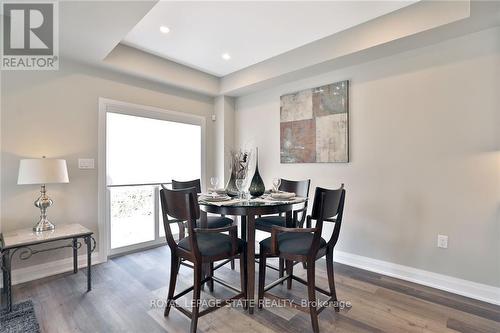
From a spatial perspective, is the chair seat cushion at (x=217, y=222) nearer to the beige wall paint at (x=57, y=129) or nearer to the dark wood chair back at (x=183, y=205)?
the dark wood chair back at (x=183, y=205)

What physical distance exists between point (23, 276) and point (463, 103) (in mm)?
4737

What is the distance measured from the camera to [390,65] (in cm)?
284

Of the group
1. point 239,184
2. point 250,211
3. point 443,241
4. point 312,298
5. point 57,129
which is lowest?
point 312,298

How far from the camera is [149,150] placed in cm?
373

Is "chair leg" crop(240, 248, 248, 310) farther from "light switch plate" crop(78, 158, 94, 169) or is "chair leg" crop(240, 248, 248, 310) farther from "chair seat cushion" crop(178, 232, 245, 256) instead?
"light switch plate" crop(78, 158, 94, 169)

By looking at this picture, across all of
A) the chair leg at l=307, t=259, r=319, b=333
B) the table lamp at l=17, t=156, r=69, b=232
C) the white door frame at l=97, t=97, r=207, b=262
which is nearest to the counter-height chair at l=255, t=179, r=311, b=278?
the chair leg at l=307, t=259, r=319, b=333

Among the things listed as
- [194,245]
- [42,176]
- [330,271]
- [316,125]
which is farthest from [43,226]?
[316,125]

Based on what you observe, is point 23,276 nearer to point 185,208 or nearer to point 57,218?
point 57,218

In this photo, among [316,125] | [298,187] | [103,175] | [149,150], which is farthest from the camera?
[149,150]

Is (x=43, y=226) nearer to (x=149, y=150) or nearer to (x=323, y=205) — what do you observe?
(x=149, y=150)

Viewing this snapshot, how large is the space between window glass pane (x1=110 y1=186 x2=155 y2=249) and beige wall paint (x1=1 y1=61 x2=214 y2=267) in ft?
0.93

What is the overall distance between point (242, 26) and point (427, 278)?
10.8 feet

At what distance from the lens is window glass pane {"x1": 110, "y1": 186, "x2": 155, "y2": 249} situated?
134 inches

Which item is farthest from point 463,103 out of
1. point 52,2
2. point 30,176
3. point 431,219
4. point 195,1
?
point 30,176
